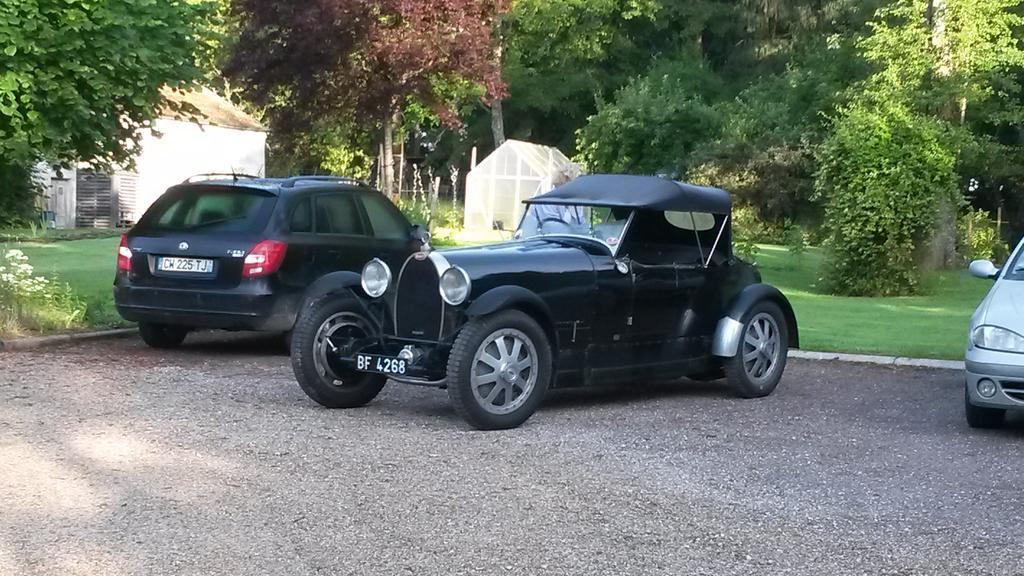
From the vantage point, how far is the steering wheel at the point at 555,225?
10.6 meters

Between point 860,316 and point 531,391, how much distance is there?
1005 cm

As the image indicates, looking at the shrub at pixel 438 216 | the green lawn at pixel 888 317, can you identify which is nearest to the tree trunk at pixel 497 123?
the shrub at pixel 438 216

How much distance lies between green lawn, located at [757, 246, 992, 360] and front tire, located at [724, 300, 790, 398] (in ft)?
9.91

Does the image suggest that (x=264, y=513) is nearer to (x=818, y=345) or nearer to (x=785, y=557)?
(x=785, y=557)

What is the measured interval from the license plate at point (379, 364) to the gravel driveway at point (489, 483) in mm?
363

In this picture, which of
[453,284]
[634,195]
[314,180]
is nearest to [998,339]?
[634,195]

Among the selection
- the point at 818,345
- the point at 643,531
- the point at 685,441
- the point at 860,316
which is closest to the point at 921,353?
the point at 818,345

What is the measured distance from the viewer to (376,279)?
31.8ft

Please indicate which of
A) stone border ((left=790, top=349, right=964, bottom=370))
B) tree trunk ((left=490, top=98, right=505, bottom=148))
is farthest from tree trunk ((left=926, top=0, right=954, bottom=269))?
tree trunk ((left=490, top=98, right=505, bottom=148))

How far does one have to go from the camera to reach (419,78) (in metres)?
24.3

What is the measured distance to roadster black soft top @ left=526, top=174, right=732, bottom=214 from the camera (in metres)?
10.6

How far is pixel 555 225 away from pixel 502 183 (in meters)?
32.1

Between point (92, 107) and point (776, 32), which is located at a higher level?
point (776, 32)

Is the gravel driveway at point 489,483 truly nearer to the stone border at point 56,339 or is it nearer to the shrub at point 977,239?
the stone border at point 56,339
